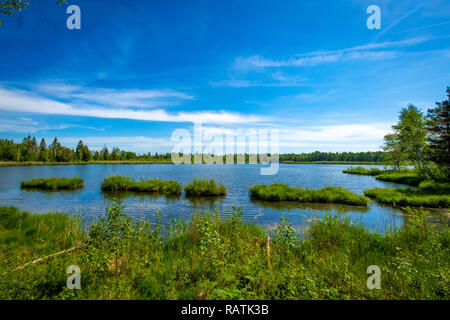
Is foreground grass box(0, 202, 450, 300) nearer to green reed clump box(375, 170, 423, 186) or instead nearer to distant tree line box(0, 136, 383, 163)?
green reed clump box(375, 170, 423, 186)

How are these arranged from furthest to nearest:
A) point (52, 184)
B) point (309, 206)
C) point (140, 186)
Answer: point (52, 184) < point (140, 186) < point (309, 206)

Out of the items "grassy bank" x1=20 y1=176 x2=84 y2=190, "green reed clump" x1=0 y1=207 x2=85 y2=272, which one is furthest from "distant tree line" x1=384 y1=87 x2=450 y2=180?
"grassy bank" x1=20 y1=176 x2=84 y2=190

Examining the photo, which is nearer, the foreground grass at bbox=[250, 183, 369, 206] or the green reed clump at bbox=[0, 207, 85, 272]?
the green reed clump at bbox=[0, 207, 85, 272]

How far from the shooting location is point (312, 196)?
20.6 m

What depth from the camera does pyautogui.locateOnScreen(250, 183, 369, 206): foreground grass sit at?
19281 millimetres

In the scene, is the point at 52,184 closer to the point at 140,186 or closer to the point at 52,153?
the point at 140,186

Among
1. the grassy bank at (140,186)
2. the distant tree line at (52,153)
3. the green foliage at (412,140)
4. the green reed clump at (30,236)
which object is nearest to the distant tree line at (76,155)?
the distant tree line at (52,153)

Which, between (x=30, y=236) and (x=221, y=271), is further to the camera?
(x=30, y=236)

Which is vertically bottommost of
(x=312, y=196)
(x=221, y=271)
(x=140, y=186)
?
(x=312, y=196)

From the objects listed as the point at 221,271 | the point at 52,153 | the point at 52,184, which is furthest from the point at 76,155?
the point at 221,271

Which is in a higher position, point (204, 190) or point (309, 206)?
point (204, 190)
